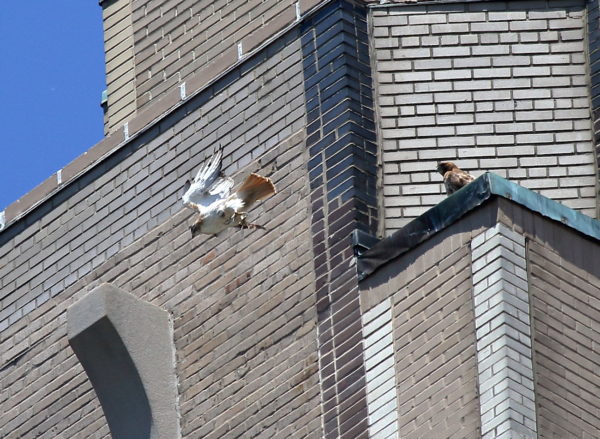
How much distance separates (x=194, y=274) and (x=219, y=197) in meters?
1.45

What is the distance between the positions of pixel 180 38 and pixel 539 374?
30.6 feet

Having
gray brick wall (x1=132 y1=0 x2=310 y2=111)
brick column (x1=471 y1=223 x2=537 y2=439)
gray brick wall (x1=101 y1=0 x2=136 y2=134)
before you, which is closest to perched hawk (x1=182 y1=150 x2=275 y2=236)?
gray brick wall (x1=132 y1=0 x2=310 y2=111)

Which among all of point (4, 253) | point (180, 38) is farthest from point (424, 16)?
point (4, 253)

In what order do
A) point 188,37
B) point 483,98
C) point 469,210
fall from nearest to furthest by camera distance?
point 469,210, point 483,98, point 188,37

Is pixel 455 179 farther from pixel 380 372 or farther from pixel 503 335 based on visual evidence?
pixel 503 335

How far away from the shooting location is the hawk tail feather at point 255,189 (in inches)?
1316

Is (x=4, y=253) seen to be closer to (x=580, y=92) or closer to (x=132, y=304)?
(x=132, y=304)

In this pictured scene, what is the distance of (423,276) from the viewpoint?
104 feet

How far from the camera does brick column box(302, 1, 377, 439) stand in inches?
1276

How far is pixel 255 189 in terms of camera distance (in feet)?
110

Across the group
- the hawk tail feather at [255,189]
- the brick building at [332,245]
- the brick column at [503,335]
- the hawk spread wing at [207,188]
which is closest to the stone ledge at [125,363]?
the brick building at [332,245]

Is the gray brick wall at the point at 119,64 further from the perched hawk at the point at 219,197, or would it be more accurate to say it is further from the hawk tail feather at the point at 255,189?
the hawk tail feather at the point at 255,189

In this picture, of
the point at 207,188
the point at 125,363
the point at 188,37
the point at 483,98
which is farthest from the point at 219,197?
the point at 188,37

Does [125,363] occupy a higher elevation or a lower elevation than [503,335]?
higher
